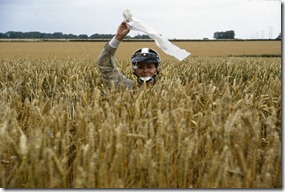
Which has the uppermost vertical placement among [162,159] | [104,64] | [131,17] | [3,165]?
[131,17]

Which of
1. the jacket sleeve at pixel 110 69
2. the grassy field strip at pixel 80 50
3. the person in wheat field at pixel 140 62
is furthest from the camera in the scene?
the grassy field strip at pixel 80 50

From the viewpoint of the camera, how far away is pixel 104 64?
11.0ft

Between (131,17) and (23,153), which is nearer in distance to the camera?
(23,153)

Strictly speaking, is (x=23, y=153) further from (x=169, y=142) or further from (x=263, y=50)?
(x=263, y=50)

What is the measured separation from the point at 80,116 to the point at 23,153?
2.06 ft

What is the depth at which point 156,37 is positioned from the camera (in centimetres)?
A: 249

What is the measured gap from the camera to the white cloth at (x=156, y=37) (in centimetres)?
243

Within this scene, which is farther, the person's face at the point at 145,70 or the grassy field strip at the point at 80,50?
the grassy field strip at the point at 80,50

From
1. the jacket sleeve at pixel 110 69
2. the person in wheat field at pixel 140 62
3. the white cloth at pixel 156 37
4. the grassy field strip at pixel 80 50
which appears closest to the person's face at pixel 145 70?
the person in wheat field at pixel 140 62

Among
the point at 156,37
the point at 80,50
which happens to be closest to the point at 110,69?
the point at 156,37

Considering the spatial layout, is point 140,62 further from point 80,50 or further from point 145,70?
point 80,50

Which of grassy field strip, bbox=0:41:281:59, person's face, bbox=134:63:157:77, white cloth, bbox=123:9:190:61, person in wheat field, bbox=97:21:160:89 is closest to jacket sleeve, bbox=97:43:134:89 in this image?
person in wheat field, bbox=97:21:160:89

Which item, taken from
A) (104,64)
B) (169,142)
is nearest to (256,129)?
(169,142)

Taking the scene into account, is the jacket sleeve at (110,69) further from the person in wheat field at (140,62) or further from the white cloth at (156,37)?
the white cloth at (156,37)
